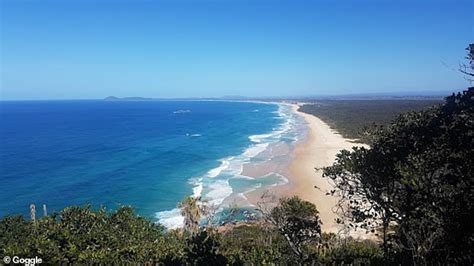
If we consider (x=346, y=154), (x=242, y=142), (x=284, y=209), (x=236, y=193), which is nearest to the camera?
(x=346, y=154)

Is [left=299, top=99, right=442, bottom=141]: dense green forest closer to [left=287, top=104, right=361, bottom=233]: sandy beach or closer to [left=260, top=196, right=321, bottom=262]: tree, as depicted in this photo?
[left=287, top=104, right=361, bottom=233]: sandy beach

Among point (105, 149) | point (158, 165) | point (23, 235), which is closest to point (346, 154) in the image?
point (23, 235)

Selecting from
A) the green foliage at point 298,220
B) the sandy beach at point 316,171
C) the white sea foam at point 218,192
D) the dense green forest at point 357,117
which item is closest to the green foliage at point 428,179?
the sandy beach at point 316,171

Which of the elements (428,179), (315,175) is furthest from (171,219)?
(428,179)

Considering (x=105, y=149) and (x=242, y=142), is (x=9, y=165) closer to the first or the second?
(x=105, y=149)

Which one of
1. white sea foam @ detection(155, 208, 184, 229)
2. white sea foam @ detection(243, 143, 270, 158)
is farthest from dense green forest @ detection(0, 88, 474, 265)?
white sea foam @ detection(243, 143, 270, 158)

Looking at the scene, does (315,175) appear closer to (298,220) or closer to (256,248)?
(298,220)
